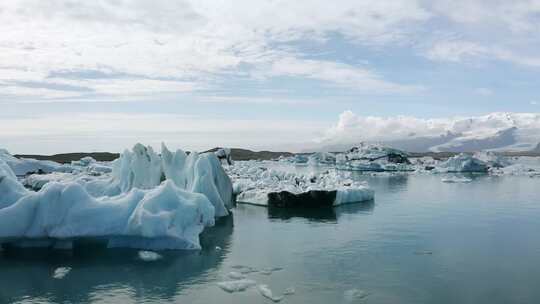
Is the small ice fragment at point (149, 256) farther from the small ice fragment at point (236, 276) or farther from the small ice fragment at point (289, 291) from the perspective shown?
the small ice fragment at point (289, 291)

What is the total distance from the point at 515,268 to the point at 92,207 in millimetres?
13139

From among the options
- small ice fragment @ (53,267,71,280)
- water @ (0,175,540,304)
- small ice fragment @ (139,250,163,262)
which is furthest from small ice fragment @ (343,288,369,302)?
small ice fragment @ (53,267,71,280)

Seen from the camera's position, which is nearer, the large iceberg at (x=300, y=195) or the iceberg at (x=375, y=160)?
the large iceberg at (x=300, y=195)

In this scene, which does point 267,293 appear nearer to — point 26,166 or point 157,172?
point 157,172

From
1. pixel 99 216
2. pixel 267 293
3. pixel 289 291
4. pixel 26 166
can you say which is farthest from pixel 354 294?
pixel 26 166

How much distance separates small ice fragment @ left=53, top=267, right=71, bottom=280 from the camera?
13.9 meters

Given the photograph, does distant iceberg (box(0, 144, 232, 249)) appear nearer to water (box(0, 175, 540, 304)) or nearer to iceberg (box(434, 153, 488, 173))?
water (box(0, 175, 540, 304))

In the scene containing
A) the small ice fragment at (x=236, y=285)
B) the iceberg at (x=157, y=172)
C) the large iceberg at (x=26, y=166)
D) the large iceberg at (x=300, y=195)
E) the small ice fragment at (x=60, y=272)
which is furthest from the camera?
the large iceberg at (x=26, y=166)

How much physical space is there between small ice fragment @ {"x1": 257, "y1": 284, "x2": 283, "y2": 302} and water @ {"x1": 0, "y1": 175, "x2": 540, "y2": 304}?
0.14 meters

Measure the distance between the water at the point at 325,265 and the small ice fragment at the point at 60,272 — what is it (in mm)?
141

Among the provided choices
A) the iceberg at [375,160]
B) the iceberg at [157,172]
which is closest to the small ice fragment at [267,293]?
the iceberg at [157,172]

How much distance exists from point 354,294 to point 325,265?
9.76 feet

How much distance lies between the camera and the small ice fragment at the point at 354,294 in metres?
11.8

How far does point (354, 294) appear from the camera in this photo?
12.0m
